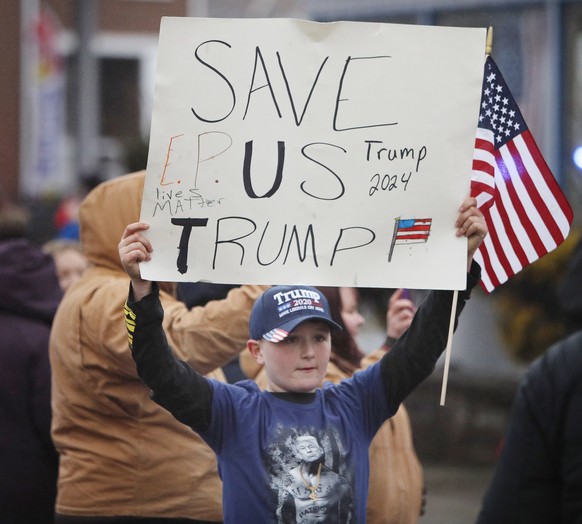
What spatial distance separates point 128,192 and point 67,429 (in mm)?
849

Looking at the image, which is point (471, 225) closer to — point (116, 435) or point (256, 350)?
point (256, 350)

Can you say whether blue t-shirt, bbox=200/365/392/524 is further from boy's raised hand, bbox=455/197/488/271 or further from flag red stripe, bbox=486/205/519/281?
flag red stripe, bbox=486/205/519/281

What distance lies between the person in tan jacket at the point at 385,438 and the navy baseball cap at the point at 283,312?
2.12 ft

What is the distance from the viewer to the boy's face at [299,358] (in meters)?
3.64

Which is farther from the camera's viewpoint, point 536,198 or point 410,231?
point 536,198

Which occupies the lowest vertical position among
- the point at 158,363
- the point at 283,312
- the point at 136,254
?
the point at 158,363

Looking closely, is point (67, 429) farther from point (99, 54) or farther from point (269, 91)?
point (99, 54)

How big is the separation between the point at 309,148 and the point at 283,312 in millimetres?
474

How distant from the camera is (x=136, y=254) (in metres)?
3.49

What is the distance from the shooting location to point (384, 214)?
361 centimetres

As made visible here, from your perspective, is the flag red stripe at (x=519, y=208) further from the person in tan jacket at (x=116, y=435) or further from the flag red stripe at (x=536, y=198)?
the person in tan jacket at (x=116, y=435)

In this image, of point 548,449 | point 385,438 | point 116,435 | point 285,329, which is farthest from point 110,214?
point 548,449

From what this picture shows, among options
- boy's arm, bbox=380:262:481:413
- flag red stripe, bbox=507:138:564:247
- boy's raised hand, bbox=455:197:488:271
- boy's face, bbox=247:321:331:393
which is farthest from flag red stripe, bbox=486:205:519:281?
boy's face, bbox=247:321:331:393

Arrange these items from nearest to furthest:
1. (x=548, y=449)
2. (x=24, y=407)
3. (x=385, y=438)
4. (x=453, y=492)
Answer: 1. (x=548, y=449)
2. (x=385, y=438)
3. (x=24, y=407)
4. (x=453, y=492)
